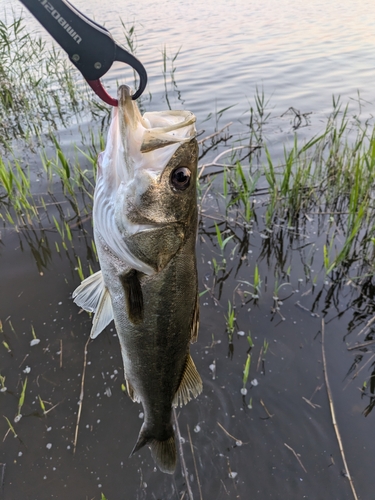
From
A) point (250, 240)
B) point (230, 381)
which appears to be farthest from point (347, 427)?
point (250, 240)

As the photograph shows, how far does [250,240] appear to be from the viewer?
4.29 metres

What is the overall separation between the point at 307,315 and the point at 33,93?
852cm

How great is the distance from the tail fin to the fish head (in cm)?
107

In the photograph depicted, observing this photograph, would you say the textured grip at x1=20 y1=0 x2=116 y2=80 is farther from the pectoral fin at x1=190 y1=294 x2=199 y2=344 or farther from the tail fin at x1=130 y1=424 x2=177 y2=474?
the tail fin at x1=130 y1=424 x2=177 y2=474

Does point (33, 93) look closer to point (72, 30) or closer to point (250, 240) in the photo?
point (250, 240)

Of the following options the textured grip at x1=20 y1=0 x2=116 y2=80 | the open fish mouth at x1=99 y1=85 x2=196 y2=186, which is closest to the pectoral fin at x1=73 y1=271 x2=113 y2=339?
the open fish mouth at x1=99 y1=85 x2=196 y2=186

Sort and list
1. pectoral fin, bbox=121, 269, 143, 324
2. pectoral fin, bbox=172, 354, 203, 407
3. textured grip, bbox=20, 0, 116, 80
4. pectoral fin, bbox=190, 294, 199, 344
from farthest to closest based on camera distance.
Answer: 1. pectoral fin, bbox=172, 354, 203, 407
2. pectoral fin, bbox=190, 294, 199, 344
3. pectoral fin, bbox=121, 269, 143, 324
4. textured grip, bbox=20, 0, 116, 80

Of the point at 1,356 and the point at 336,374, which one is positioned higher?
the point at 1,356

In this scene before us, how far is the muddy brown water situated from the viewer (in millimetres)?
2385

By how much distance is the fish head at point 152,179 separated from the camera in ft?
4.58

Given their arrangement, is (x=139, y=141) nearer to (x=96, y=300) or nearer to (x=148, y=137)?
(x=148, y=137)

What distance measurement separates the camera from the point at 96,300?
6.05ft

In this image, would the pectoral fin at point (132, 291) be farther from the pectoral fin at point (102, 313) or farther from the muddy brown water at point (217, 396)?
the muddy brown water at point (217, 396)

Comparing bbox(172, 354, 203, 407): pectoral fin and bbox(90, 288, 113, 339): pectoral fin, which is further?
bbox(172, 354, 203, 407): pectoral fin
